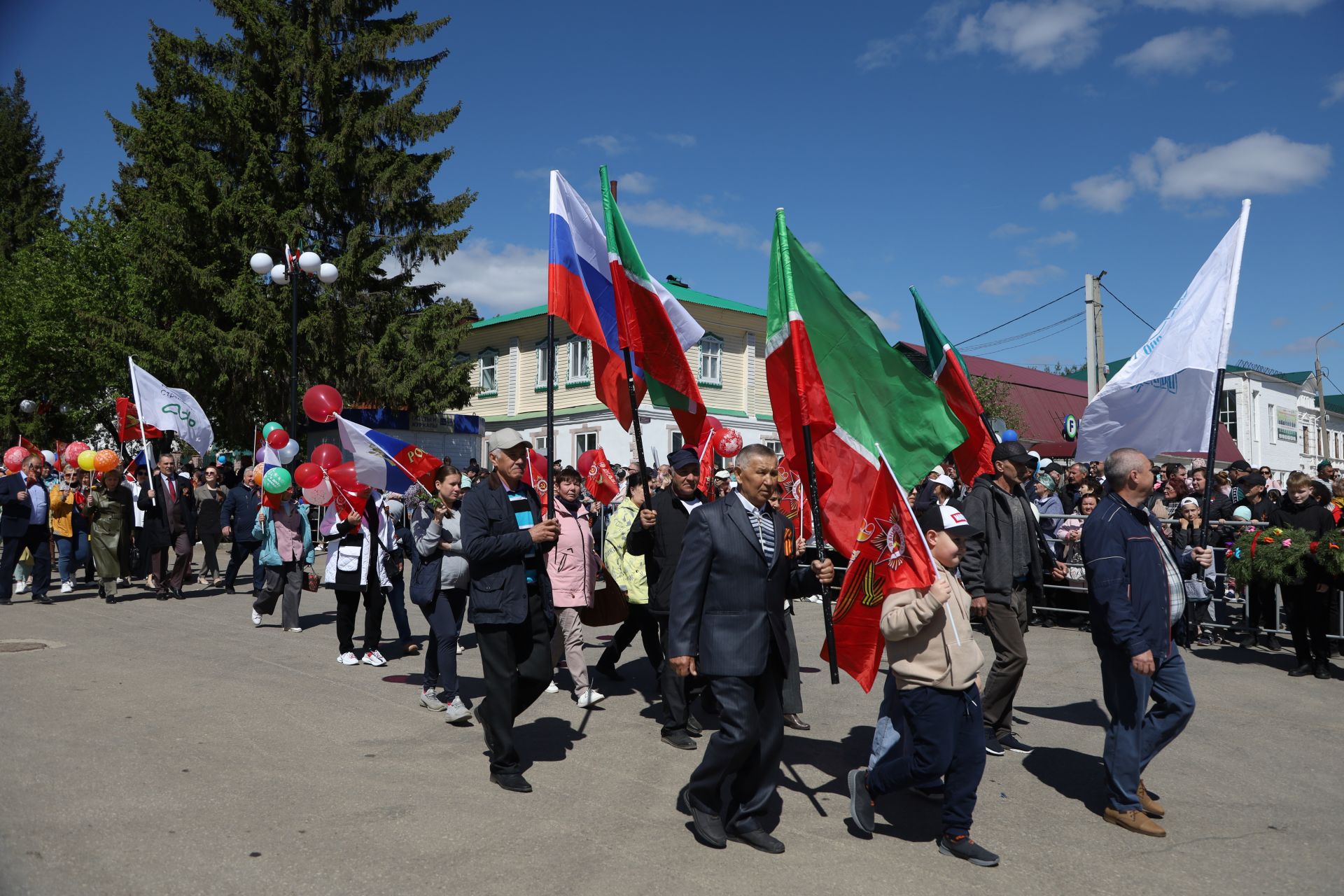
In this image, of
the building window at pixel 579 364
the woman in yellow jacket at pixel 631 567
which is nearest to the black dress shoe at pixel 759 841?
the woman in yellow jacket at pixel 631 567

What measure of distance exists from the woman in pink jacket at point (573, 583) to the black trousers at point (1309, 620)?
21.7 feet

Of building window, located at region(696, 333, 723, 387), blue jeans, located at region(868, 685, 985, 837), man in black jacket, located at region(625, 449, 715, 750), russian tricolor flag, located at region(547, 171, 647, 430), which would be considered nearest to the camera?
blue jeans, located at region(868, 685, 985, 837)

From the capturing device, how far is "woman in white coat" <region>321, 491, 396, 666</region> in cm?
934

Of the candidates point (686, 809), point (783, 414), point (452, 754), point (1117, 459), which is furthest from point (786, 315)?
point (452, 754)

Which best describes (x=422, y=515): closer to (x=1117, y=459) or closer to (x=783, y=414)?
(x=783, y=414)

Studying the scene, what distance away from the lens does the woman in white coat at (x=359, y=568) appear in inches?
368

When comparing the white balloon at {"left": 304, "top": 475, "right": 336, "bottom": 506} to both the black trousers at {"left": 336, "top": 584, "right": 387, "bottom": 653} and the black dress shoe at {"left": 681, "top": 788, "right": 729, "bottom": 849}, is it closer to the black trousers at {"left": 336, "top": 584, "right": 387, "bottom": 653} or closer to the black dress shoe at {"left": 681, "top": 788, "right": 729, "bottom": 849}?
the black trousers at {"left": 336, "top": 584, "right": 387, "bottom": 653}

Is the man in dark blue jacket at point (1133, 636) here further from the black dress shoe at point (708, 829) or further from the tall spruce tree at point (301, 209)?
the tall spruce tree at point (301, 209)

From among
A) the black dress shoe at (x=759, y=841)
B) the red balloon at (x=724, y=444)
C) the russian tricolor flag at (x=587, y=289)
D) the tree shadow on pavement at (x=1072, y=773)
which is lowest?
the tree shadow on pavement at (x=1072, y=773)

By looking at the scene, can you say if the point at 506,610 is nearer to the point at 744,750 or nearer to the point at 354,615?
the point at 744,750

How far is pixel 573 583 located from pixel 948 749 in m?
3.67

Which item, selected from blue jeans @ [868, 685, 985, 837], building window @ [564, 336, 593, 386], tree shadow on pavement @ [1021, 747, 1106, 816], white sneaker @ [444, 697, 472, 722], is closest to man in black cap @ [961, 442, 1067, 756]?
tree shadow on pavement @ [1021, 747, 1106, 816]

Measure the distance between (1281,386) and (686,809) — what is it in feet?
198

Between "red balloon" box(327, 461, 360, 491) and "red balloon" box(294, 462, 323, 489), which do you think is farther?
"red balloon" box(294, 462, 323, 489)
